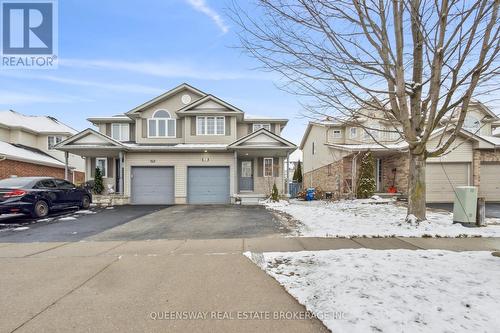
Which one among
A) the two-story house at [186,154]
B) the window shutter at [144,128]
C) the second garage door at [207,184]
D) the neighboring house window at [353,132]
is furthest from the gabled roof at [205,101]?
the neighboring house window at [353,132]

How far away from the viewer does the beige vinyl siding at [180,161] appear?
15.4 m

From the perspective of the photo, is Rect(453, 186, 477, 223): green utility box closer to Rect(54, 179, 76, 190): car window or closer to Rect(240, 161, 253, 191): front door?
Rect(240, 161, 253, 191): front door

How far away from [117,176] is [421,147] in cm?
1712

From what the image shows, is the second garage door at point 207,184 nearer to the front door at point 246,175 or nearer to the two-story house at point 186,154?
the two-story house at point 186,154

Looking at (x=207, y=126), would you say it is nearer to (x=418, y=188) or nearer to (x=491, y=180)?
(x=418, y=188)

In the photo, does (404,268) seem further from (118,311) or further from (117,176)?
(117,176)

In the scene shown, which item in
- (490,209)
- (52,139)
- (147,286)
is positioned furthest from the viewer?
(52,139)

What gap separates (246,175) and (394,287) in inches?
541

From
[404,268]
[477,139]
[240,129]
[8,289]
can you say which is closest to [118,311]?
[8,289]

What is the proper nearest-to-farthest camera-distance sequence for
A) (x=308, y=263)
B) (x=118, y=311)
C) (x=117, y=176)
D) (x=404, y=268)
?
(x=118, y=311) < (x=404, y=268) < (x=308, y=263) < (x=117, y=176)

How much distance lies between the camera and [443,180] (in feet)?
48.6

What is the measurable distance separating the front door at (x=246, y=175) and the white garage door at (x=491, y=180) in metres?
14.1

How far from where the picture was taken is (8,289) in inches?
139

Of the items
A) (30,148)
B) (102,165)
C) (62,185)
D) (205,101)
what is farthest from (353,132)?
(30,148)
